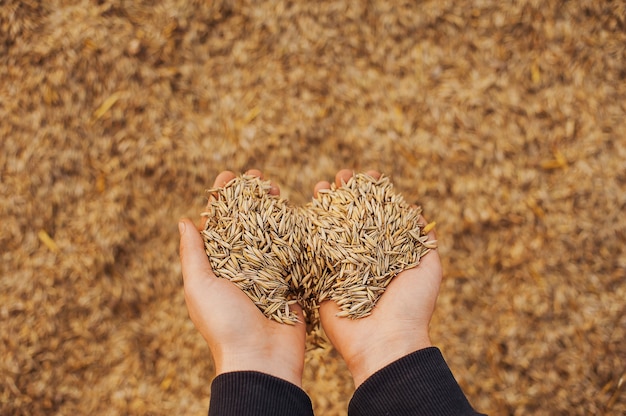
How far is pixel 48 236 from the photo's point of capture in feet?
9.61

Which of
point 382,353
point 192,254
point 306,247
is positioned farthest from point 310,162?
point 382,353

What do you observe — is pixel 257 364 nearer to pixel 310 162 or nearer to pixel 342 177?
pixel 342 177

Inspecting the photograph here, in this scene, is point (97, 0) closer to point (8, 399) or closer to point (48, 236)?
point (48, 236)

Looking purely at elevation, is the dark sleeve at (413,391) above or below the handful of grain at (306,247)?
below

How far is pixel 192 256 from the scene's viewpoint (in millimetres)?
2176

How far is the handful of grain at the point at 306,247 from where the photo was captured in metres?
2.23

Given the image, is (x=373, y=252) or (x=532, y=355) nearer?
(x=373, y=252)

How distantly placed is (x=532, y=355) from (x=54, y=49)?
3.02m

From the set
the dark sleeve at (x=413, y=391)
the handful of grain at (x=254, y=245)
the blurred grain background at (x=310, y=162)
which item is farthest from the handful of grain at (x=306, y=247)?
the blurred grain background at (x=310, y=162)

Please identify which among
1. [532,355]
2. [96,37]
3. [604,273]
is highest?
[96,37]

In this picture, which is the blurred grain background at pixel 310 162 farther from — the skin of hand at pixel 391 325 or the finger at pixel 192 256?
the finger at pixel 192 256

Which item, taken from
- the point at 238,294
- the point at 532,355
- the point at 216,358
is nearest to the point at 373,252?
the point at 238,294

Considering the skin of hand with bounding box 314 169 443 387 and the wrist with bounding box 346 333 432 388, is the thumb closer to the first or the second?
the skin of hand with bounding box 314 169 443 387

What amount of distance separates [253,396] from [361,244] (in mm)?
727
